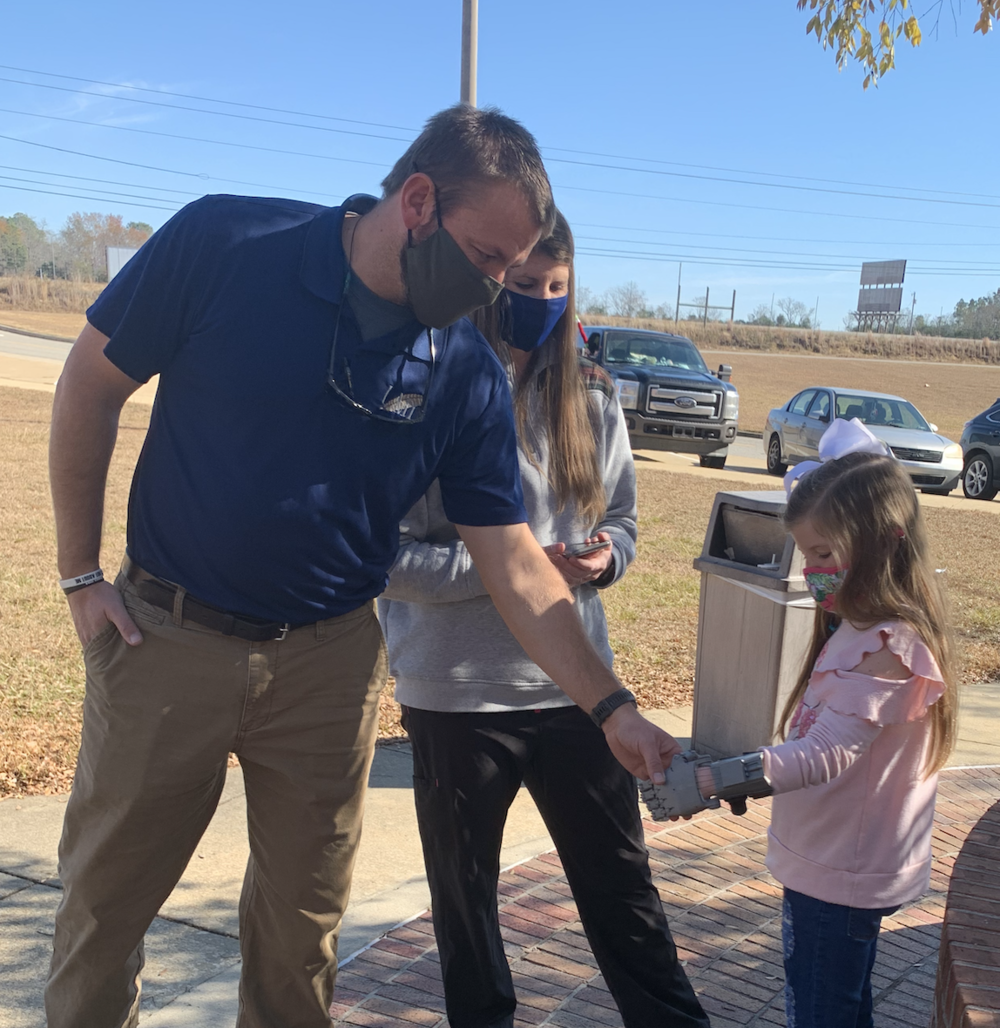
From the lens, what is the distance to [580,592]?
2727mm

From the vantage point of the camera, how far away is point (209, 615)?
2.14 m

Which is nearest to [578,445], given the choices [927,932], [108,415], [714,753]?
[108,415]

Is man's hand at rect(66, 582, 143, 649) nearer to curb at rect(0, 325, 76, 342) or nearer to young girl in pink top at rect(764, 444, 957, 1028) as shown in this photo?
young girl in pink top at rect(764, 444, 957, 1028)

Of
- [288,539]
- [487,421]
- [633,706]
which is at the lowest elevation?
[633,706]

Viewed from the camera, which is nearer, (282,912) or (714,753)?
(282,912)

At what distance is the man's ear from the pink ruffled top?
1.20 metres

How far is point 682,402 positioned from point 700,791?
53.1ft

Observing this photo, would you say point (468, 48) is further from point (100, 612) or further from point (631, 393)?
point (100, 612)

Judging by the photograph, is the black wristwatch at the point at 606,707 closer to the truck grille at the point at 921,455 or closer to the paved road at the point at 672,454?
the paved road at the point at 672,454

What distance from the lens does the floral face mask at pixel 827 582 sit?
2.37 meters

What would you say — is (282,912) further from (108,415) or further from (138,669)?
(108,415)

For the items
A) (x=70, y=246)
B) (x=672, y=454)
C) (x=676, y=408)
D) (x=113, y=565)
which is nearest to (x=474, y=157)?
→ (x=113, y=565)

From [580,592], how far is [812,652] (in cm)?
55

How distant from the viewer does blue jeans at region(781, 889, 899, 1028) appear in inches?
91.2
